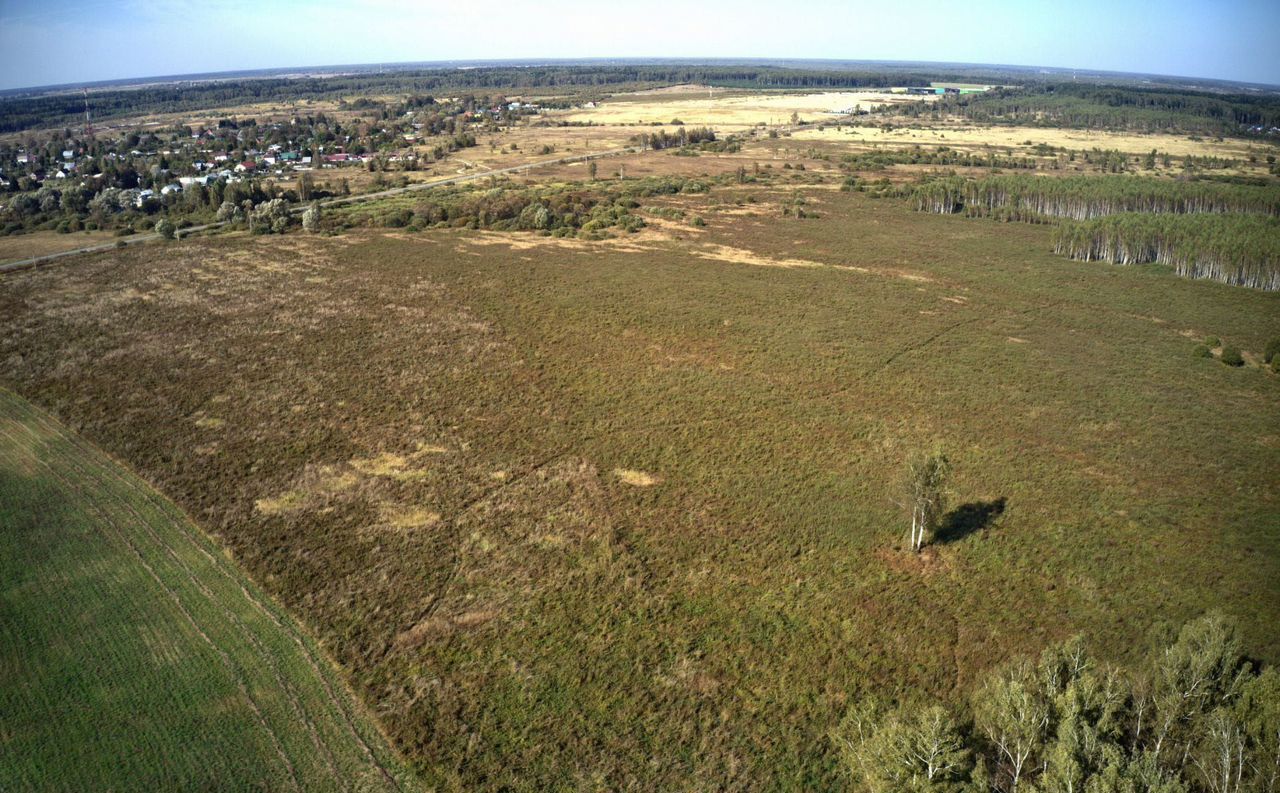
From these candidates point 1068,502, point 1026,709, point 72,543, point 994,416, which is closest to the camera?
point 1026,709

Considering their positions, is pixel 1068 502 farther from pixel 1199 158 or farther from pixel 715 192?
pixel 1199 158

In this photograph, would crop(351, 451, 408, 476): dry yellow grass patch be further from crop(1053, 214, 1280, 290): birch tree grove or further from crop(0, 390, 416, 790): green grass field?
crop(1053, 214, 1280, 290): birch tree grove

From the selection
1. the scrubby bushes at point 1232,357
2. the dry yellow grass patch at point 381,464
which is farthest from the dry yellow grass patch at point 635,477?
the scrubby bushes at point 1232,357

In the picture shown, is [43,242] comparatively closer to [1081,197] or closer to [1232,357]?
[1232,357]

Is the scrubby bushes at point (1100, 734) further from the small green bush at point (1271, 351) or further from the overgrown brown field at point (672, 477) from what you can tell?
the small green bush at point (1271, 351)

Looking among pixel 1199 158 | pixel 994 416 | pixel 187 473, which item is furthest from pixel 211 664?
pixel 1199 158

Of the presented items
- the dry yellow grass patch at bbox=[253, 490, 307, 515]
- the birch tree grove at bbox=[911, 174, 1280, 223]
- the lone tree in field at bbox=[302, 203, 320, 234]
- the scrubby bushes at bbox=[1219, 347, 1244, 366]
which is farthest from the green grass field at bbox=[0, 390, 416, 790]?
the birch tree grove at bbox=[911, 174, 1280, 223]

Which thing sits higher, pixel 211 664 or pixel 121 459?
pixel 121 459
